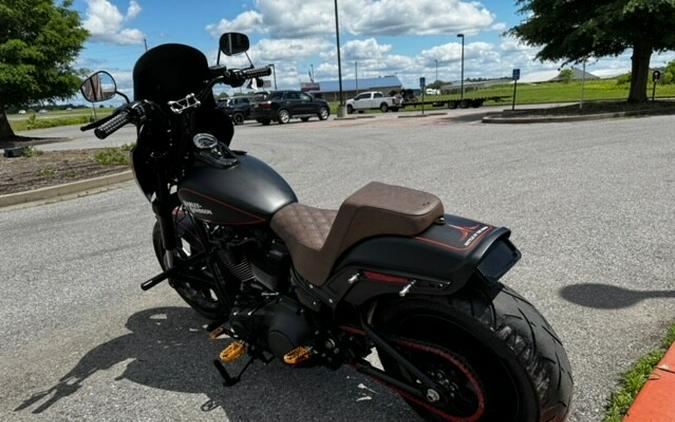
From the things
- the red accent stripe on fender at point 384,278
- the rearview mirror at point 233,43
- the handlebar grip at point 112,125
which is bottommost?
the red accent stripe on fender at point 384,278

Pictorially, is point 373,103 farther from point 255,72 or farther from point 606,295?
point 255,72

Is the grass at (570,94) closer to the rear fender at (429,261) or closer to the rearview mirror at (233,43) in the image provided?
the rearview mirror at (233,43)

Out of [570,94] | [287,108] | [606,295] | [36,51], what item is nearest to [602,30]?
[287,108]

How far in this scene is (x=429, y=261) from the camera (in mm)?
1934

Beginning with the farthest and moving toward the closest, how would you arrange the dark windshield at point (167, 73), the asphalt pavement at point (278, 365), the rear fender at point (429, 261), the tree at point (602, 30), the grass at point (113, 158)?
the tree at point (602, 30) < the grass at point (113, 158) < the dark windshield at point (167, 73) < the asphalt pavement at point (278, 365) < the rear fender at point (429, 261)

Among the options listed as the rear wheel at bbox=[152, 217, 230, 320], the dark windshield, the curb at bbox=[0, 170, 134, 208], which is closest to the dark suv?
the curb at bbox=[0, 170, 134, 208]

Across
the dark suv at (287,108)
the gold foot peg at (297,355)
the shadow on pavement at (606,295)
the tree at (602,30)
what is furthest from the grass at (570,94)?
the gold foot peg at (297,355)

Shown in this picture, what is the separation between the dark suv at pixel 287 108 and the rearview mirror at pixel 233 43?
80.1ft

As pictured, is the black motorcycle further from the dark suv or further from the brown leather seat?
the dark suv

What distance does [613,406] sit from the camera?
2463 millimetres

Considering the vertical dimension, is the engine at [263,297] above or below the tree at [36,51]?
below

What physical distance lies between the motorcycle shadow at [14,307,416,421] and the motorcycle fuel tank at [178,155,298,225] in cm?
99

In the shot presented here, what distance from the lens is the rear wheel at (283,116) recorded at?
90.9 feet

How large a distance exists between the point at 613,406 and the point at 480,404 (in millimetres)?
882
